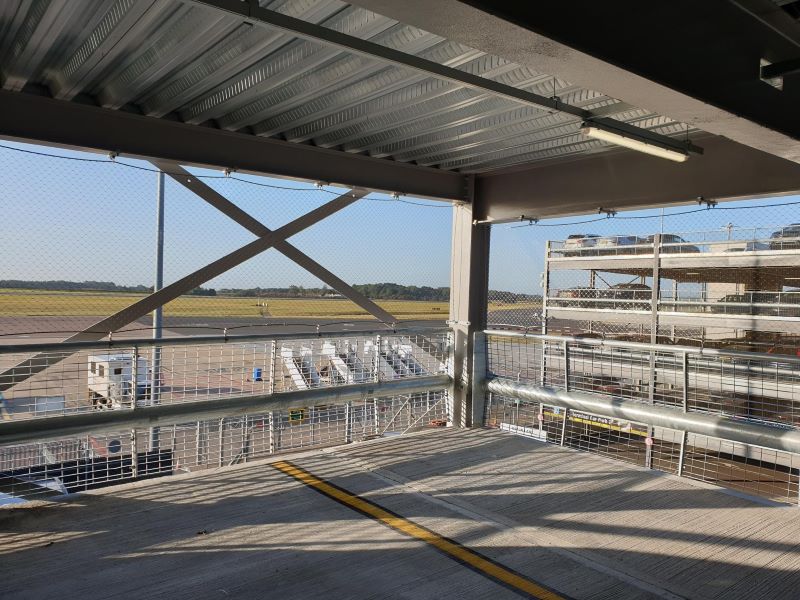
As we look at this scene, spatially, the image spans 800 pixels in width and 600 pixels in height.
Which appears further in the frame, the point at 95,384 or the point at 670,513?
the point at 95,384

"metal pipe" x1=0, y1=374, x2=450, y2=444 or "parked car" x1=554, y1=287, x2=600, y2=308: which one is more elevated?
"parked car" x1=554, y1=287, x2=600, y2=308

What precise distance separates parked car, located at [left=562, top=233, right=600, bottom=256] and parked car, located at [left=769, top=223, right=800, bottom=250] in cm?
568

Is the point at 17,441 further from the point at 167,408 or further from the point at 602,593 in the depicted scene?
the point at 602,593

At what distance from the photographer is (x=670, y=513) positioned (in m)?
5.07

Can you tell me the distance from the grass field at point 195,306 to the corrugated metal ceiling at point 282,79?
10.4 ft

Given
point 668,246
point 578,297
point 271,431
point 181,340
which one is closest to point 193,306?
point 271,431

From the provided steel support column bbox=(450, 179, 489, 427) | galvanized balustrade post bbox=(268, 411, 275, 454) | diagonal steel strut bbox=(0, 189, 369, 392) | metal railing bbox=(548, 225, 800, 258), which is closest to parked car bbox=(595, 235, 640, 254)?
metal railing bbox=(548, 225, 800, 258)

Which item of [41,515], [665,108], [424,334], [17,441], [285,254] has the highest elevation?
[665,108]

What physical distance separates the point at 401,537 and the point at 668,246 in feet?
56.1

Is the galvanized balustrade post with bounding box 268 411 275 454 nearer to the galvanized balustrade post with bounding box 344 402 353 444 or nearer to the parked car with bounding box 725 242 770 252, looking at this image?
the galvanized balustrade post with bounding box 344 402 353 444

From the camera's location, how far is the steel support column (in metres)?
8.16

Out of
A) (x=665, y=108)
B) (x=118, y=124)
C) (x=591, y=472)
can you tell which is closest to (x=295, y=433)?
(x=591, y=472)

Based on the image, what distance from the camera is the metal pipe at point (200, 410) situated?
4.99 metres

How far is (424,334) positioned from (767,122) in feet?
17.3
